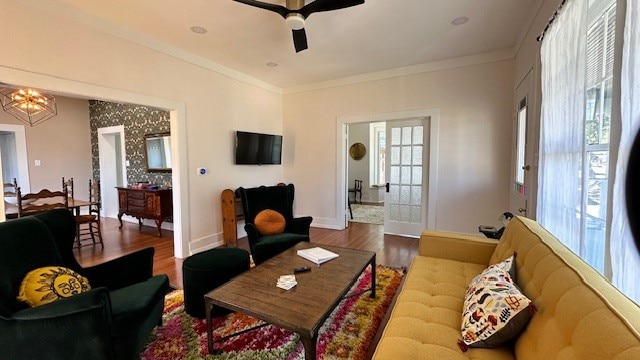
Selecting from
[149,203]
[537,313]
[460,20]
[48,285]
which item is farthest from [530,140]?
[149,203]

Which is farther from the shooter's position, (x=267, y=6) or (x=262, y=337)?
(x=267, y=6)

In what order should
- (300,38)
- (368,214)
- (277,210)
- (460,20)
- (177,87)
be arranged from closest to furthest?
(300,38) < (460,20) < (177,87) < (277,210) < (368,214)

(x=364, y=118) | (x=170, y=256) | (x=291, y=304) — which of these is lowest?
(x=170, y=256)

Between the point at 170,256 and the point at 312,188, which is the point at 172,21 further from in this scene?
the point at 312,188

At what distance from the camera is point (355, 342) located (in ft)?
6.07

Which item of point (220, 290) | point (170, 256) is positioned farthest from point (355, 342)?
point (170, 256)

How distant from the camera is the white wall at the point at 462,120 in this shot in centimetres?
378

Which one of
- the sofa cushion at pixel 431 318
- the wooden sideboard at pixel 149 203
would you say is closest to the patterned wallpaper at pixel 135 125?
the wooden sideboard at pixel 149 203

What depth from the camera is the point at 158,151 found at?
5.18 m

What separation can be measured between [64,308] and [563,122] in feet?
9.77

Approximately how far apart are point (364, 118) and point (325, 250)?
2.90m

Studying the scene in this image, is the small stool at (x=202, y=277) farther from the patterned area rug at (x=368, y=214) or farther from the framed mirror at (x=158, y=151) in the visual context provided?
the patterned area rug at (x=368, y=214)

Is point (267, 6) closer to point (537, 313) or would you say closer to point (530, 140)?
point (537, 313)

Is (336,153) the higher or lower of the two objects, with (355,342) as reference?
higher
